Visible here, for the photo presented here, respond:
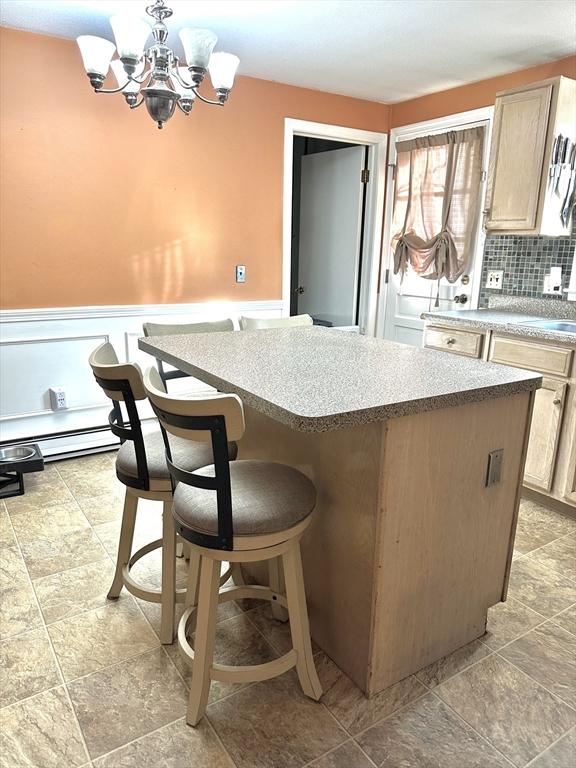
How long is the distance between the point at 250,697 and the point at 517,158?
300cm

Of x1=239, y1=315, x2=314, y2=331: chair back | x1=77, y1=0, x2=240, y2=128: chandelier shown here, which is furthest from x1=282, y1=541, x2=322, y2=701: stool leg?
x1=77, y1=0, x2=240, y2=128: chandelier

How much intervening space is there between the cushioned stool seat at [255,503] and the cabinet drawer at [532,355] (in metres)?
1.78

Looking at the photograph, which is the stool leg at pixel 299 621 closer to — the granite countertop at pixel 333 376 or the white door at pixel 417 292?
the granite countertop at pixel 333 376

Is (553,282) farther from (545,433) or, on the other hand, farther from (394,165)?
(394,165)

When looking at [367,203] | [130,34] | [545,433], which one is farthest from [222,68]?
[545,433]

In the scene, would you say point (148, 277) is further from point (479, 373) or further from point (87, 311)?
point (479, 373)

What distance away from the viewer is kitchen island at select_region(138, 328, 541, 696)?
1.44 m

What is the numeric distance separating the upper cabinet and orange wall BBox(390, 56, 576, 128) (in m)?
0.45

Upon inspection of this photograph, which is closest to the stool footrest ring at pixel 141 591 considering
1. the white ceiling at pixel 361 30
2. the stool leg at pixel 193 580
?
the stool leg at pixel 193 580

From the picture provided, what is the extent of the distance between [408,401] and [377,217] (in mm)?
3491

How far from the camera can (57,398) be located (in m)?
3.41

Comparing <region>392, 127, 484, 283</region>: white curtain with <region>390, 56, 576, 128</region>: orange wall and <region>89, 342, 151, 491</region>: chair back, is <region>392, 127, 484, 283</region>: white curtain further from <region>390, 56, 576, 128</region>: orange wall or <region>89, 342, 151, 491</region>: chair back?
<region>89, 342, 151, 491</region>: chair back

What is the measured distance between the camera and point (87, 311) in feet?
11.3

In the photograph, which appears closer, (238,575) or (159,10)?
(238,575)
